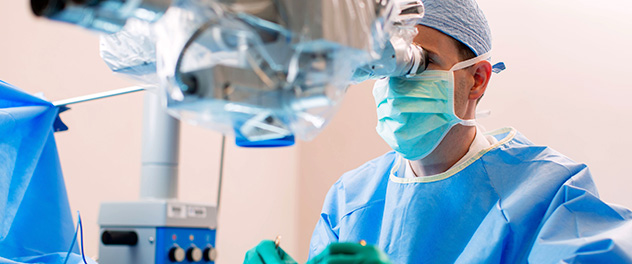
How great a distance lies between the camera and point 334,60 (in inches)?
25.8

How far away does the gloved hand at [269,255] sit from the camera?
0.95 meters

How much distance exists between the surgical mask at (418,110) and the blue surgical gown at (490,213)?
108 millimetres

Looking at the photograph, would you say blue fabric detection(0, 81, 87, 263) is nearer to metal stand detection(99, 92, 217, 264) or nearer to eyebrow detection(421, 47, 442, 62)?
metal stand detection(99, 92, 217, 264)

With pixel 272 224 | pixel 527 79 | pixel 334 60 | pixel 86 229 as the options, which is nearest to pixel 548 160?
pixel 334 60

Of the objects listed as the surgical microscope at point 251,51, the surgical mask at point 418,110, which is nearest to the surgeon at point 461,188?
the surgical mask at point 418,110

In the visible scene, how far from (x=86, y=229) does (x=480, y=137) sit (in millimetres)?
1348

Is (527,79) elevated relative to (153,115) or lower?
elevated

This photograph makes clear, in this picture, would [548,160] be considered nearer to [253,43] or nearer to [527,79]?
[253,43]

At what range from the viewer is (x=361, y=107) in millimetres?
2789

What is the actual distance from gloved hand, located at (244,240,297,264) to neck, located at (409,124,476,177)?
51 centimetres

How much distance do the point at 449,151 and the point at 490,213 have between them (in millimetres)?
198

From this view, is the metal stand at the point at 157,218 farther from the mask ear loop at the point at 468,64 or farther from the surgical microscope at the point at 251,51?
the mask ear loop at the point at 468,64

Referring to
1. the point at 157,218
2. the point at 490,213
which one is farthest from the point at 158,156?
the point at 490,213

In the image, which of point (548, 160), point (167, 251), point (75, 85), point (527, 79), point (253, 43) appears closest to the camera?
point (253, 43)
